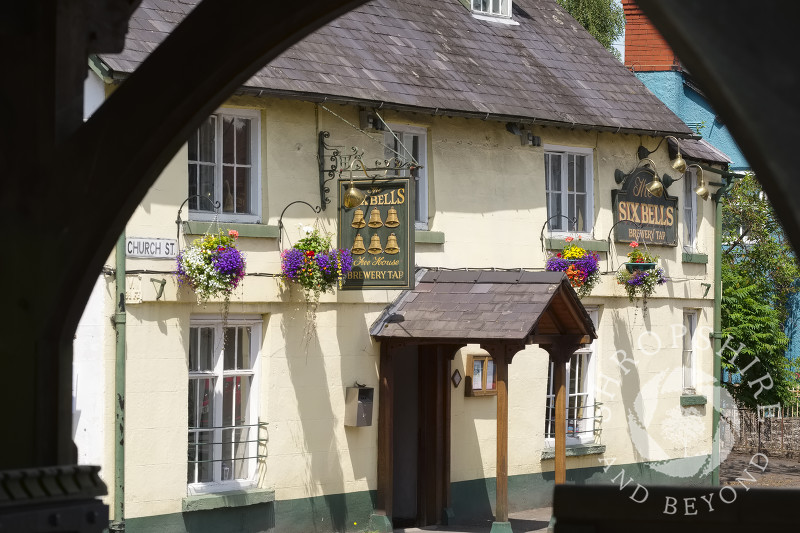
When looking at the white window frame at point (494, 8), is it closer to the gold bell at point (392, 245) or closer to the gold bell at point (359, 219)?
the gold bell at point (359, 219)

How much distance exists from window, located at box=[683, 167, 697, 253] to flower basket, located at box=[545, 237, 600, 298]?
336 cm

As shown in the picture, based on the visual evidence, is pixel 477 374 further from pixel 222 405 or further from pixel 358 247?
pixel 222 405

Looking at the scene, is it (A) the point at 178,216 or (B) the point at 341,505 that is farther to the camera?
(B) the point at 341,505

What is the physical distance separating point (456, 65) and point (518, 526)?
568cm

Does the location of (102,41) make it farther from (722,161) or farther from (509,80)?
(722,161)

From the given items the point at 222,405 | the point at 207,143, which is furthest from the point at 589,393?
the point at 207,143

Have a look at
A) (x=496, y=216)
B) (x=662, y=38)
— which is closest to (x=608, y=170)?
(x=496, y=216)

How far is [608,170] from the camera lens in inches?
667

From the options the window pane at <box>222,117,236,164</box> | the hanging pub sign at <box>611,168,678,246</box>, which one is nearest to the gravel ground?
the hanging pub sign at <box>611,168,678,246</box>

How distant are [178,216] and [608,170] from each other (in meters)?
6.94

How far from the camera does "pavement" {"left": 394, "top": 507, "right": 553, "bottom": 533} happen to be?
14625mm

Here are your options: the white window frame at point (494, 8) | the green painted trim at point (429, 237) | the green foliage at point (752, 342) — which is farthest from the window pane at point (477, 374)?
the green foliage at point (752, 342)

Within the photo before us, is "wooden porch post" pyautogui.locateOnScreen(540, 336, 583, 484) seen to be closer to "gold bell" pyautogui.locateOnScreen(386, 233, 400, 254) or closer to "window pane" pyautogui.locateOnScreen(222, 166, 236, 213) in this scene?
"gold bell" pyautogui.locateOnScreen(386, 233, 400, 254)

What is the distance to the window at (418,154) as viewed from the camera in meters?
14.4
